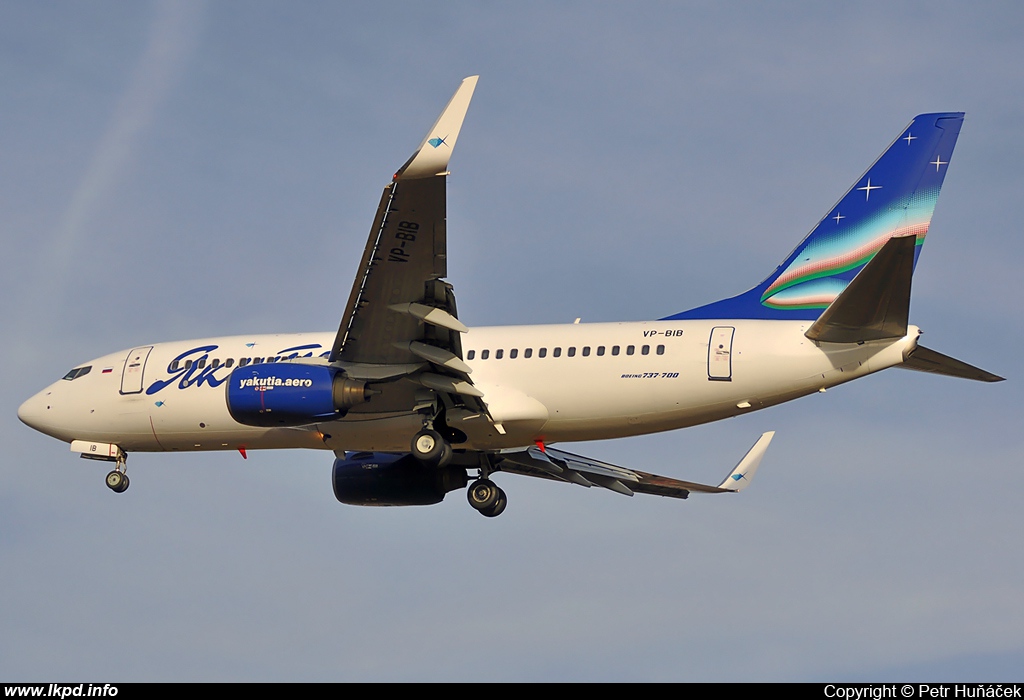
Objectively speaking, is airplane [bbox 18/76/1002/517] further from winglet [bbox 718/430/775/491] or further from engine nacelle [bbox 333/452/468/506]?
winglet [bbox 718/430/775/491]

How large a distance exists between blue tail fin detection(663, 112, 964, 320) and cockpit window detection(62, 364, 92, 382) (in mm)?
13595

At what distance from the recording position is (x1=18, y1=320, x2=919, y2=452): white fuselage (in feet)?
88.3

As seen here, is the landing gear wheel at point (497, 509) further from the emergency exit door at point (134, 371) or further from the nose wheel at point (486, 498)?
the emergency exit door at point (134, 371)

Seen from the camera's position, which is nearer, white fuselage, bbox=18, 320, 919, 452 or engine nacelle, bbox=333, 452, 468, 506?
white fuselage, bbox=18, 320, 919, 452

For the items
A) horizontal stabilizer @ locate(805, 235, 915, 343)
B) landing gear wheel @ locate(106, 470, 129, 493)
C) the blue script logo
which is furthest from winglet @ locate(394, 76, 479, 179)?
landing gear wheel @ locate(106, 470, 129, 493)

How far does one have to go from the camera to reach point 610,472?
3350cm

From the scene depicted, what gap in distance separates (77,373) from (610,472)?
12751 mm

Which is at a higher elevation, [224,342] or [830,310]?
[224,342]

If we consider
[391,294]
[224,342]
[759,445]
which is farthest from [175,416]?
[759,445]

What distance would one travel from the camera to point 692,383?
27.2m

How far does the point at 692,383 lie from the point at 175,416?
37.2 feet

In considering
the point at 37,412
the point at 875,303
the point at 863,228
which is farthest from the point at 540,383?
the point at 37,412

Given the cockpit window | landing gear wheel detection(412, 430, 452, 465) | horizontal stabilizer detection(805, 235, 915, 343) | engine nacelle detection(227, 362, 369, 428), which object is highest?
the cockpit window
